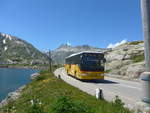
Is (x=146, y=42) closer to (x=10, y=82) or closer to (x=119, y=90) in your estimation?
(x=119, y=90)

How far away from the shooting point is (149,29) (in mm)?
3762

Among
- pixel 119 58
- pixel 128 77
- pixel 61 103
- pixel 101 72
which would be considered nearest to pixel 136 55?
pixel 119 58

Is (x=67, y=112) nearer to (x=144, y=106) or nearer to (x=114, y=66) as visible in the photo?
(x=144, y=106)

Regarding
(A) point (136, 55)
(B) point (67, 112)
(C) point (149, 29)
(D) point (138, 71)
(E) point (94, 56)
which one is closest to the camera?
(C) point (149, 29)

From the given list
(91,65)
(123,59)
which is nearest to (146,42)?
(91,65)

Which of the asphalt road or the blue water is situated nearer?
the asphalt road

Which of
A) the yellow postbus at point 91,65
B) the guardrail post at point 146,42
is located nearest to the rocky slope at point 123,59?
the yellow postbus at point 91,65

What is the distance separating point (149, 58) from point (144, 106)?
2.91ft

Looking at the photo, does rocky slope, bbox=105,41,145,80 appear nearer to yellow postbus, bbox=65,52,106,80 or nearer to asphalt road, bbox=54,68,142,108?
yellow postbus, bbox=65,52,106,80

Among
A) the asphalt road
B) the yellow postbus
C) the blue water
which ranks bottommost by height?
→ the blue water

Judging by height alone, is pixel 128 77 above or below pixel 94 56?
below

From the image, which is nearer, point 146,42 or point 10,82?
point 146,42

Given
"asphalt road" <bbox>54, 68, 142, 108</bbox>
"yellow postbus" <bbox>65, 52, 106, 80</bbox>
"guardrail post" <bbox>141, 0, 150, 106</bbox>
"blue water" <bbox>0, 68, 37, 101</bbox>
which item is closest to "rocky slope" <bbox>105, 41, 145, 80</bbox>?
"yellow postbus" <bbox>65, 52, 106, 80</bbox>

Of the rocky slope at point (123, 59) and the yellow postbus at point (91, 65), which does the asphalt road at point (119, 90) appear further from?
the rocky slope at point (123, 59)
